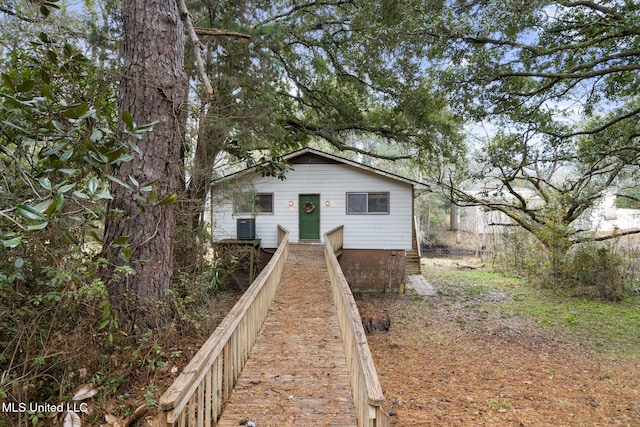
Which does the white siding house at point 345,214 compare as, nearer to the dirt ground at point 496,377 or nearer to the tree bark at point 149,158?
the dirt ground at point 496,377

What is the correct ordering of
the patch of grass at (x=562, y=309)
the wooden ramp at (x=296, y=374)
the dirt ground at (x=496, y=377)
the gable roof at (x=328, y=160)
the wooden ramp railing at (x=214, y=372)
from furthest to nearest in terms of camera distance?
the gable roof at (x=328, y=160) → the patch of grass at (x=562, y=309) → the dirt ground at (x=496, y=377) → the wooden ramp at (x=296, y=374) → the wooden ramp railing at (x=214, y=372)

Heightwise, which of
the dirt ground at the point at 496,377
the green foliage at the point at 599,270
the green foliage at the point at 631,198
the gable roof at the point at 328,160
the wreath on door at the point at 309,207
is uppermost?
the gable roof at the point at 328,160

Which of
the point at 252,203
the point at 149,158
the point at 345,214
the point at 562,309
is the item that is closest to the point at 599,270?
the point at 562,309

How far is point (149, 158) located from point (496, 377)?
7753 millimetres

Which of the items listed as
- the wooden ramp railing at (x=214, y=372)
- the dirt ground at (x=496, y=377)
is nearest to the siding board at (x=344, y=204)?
the dirt ground at (x=496, y=377)

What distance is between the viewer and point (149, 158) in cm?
438

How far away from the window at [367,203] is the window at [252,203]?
11.1 ft

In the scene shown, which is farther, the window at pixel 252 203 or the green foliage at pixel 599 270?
the green foliage at pixel 599 270

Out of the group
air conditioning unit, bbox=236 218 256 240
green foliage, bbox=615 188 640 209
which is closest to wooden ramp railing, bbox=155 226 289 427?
air conditioning unit, bbox=236 218 256 240

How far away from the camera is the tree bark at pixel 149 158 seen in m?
4.24

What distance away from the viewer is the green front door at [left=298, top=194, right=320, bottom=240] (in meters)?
14.4

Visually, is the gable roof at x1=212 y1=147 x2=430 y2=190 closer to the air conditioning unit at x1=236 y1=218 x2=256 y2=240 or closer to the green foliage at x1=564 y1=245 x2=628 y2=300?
the air conditioning unit at x1=236 y1=218 x2=256 y2=240

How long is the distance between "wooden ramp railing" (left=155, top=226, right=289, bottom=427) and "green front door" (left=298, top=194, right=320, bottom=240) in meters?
9.12

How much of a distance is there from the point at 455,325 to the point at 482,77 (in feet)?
24.4
